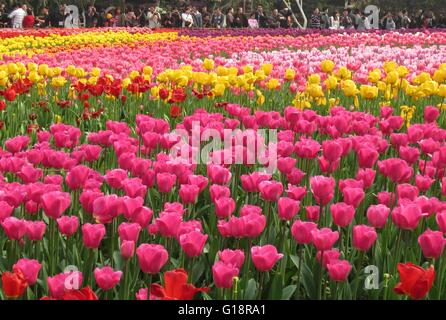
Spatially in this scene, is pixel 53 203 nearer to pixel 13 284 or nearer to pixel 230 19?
pixel 13 284

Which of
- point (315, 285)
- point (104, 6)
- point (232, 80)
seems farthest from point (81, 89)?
point (104, 6)

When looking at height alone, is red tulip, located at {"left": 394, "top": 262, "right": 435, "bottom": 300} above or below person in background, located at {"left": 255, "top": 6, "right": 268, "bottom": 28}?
below

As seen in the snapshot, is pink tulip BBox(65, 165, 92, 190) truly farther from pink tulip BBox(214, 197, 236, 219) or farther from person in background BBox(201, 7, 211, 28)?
person in background BBox(201, 7, 211, 28)

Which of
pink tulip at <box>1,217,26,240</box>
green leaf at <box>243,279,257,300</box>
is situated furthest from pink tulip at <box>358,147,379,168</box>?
pink tulip at <box>1,217,26,240</box>

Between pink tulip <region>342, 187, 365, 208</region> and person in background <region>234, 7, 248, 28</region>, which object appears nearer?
A: pink tulip <region>342, 187, 365, 208</region>

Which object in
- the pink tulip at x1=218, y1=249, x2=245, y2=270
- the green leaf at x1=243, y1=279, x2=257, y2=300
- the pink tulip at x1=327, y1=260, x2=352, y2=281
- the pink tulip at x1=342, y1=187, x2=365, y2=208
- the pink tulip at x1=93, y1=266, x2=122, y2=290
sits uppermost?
the pink tulip at x1=342, y1=187, x2=365, y2=208

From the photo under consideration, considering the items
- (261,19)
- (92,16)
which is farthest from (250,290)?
(261,19)

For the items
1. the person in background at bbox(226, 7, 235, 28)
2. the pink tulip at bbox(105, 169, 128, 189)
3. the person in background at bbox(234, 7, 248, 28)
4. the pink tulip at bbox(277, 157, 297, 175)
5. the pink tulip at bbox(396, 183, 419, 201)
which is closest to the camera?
the pink tulip at bbox(396, 183, 419, 201)

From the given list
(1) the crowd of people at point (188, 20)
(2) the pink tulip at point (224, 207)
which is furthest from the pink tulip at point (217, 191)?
(1) the crowd of people at point (188, 20)

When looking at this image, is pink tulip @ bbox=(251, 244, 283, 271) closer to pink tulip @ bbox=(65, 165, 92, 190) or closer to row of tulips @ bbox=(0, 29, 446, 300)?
row of tulips @ bbox=(0, 29, 446, 300)

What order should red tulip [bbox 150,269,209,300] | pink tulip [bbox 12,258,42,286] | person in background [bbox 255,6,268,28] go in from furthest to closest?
person in background [bbox 255,6,268,28], pink tulip [bbox 12,258,42,286], red tulip [bbox 150,269,209,300]

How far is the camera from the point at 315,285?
8.04 feet
